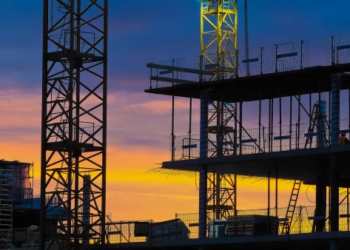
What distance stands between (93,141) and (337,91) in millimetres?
28014

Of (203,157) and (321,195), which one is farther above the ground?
(203,157)

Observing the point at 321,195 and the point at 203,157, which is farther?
the point at 321,195

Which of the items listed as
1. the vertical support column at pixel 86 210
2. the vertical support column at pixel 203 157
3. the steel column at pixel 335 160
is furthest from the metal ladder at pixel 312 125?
the vertical support column at pixel 86 210

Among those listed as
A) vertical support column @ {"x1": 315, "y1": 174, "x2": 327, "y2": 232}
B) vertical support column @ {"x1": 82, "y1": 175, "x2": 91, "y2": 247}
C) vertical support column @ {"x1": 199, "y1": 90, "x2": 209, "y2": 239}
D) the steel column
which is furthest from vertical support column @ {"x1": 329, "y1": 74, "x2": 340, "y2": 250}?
vertical support column @ {"x1": 82, "y1": 175, "x2": 91, "y2": 247}

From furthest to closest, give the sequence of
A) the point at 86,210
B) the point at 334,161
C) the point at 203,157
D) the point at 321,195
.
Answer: the point at 86,210 < the point at 321,195 < the point at 203,157 < the point at 334,161

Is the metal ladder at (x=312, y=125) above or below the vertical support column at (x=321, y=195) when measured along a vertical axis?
above

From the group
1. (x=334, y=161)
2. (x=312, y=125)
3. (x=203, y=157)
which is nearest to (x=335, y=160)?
(x=334, y=161)

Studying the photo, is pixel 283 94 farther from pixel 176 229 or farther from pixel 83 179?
pixel 83 179

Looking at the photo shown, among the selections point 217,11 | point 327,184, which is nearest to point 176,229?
point 327,184

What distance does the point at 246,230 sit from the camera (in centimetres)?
7794

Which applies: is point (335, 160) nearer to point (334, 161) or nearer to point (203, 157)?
point (334, 161)

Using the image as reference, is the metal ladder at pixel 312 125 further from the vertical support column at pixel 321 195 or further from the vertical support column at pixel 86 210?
the vertical support column at pixel 86 210

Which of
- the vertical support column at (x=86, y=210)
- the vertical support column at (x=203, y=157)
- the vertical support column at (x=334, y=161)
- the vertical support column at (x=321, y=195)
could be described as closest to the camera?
the vertical support column at (x=334, y=161)

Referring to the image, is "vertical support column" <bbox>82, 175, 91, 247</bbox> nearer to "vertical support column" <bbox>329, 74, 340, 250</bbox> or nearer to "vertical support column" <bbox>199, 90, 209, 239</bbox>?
"vertical support column" <bbox>199, 90, 209, 239</bbox>
